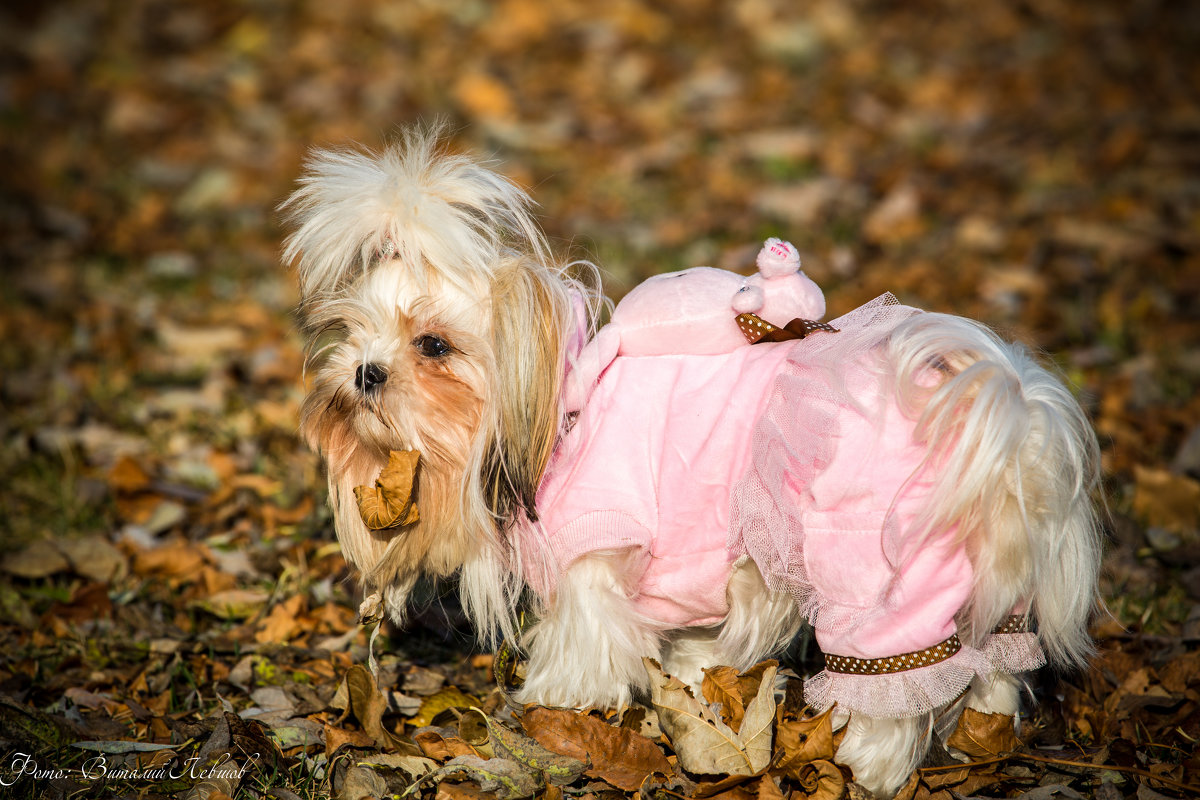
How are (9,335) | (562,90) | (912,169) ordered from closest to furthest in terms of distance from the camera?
(9,335)
(912,169)
(562,90)

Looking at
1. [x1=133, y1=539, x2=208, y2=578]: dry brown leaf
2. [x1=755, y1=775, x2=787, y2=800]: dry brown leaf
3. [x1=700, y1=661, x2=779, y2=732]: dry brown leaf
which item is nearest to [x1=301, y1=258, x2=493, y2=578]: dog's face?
[x1=700, y1=661, x2=779, y2=732]: dry brown leaf

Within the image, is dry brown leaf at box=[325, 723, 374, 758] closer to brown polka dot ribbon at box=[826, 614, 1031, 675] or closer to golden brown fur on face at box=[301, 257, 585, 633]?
golden brown fur on face at box=[301, 257, 585, 633]

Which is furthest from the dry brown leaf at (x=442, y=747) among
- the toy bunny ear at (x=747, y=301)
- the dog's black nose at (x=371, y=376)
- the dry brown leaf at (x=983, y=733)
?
the toy bunny ear at (x=747, y=301)

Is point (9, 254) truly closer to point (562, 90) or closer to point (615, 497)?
point (562, 90)

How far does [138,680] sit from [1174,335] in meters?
4.30

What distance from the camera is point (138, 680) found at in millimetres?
2828

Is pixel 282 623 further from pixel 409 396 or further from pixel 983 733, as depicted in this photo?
pixel 983 733

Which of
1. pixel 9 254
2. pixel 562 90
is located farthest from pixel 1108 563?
pixel 562 90

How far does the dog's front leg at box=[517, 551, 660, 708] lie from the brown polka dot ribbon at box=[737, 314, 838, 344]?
0.61 metres

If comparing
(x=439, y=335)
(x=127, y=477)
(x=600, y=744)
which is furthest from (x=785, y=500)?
(x=127, y=477)

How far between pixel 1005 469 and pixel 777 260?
719mm

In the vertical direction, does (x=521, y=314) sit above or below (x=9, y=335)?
above

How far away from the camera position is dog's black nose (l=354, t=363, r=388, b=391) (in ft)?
7.80

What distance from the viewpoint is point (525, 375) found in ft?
7.57
